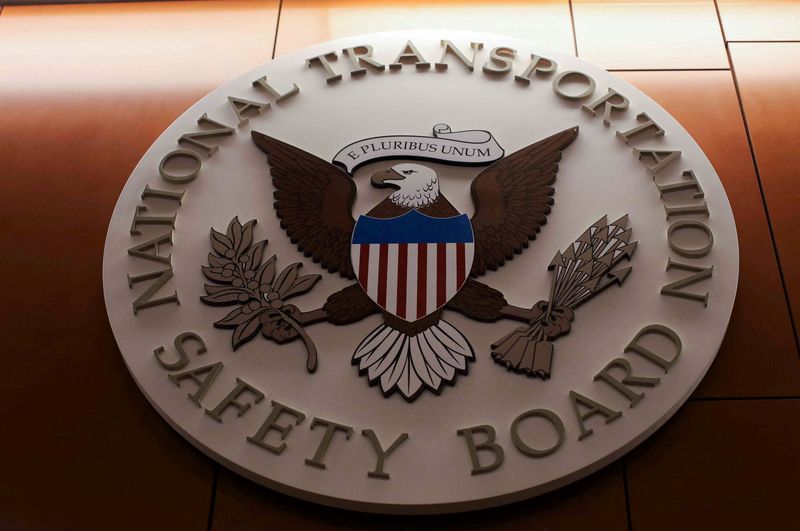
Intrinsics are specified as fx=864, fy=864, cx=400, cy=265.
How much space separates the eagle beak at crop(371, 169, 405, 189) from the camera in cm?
232

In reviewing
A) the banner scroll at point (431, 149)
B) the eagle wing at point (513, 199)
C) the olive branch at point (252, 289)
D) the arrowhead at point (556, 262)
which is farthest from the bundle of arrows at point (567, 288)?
the olive branch at point (252, 289)

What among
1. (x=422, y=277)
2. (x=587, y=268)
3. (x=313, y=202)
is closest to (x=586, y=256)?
(x=587, y=268)

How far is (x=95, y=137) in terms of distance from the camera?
269 centimetres

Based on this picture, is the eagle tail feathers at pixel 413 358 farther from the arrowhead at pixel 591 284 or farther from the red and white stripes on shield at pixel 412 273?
the arrowhead at pixel 591 284

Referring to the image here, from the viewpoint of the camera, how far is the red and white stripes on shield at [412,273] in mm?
2090

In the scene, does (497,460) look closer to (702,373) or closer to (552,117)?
(702,373)

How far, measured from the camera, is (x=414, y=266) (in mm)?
2141

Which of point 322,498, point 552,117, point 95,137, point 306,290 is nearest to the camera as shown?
point 322,498

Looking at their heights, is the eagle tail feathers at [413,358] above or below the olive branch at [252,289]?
below

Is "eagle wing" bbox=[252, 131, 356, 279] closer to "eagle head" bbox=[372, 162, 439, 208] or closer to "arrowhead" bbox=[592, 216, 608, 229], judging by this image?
"eagle head" bbox=[372, 162, 439, 208]

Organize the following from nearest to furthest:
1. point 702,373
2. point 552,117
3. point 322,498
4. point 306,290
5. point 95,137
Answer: point 322,498, point 702,373, point 306,290, point 552,117, point 95,137

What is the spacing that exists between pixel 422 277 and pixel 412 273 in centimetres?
3

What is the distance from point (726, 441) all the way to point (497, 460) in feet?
1.85

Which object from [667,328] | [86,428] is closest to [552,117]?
[667,328]
